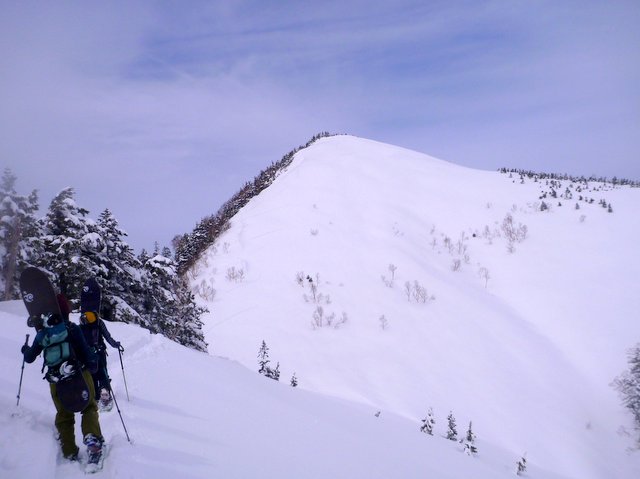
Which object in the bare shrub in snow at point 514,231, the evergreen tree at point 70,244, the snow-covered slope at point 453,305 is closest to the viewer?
the evergreen tree at point 70,244

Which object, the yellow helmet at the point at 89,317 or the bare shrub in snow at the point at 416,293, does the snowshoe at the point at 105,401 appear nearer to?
the yellow helmet at the point at 89,317

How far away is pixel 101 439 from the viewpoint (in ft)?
13.7

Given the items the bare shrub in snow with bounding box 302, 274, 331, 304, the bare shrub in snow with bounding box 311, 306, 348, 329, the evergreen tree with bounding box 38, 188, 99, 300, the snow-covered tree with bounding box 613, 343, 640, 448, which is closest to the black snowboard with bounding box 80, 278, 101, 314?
the evergreen tree with bounding box 38, 188, 99, 300

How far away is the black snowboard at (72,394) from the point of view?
4008 millimetres

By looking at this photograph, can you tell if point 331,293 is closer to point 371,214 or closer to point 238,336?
point 238,336

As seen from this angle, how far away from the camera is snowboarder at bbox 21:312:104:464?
4016 millimetres

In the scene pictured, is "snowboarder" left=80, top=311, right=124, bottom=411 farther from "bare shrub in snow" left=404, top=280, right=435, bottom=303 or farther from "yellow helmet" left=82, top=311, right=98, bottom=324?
"bare shrub in snow" left=404, top=280, right=435, bottom=303

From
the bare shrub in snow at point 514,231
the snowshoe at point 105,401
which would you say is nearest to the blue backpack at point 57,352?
the snowshoe at point 105,401

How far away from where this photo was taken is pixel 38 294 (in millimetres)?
4055

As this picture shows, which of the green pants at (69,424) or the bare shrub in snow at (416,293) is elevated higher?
the bare shrub in snow at (416,293)

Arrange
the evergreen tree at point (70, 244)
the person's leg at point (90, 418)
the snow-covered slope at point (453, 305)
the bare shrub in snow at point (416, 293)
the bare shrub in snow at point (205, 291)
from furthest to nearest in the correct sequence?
1. the bare shrub in snow at point (205, 291)
2. the bare shrub in snow at point (416, 293)
3. the snow-covered slope at point (453, 305)
4. the evergreen tree at point (70, 244)
5. the person's leg at point (90, 418)

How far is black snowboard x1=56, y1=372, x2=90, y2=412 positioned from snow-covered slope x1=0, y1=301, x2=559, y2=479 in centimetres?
62

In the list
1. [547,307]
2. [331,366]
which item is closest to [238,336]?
[331,366]

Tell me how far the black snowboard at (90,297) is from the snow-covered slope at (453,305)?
10.2 m
